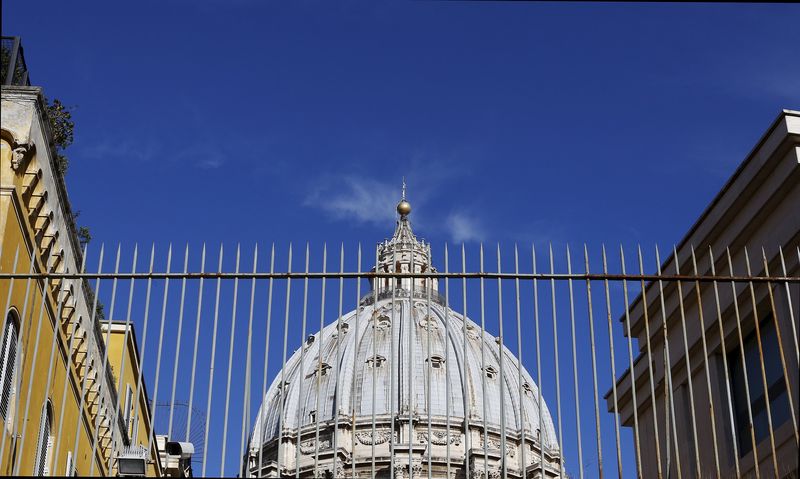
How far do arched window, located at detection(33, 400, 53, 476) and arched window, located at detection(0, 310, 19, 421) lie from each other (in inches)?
42.3

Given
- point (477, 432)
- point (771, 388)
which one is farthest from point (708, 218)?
point (477, 432)

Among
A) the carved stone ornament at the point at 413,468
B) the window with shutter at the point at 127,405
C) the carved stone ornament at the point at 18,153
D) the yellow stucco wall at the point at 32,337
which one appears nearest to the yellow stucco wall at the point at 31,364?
the yellow stucco wall at the point at 32,337

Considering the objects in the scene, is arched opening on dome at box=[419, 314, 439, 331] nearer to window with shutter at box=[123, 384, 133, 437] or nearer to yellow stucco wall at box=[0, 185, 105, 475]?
yellow stucco wall at box=[0, 185, 105, 475]

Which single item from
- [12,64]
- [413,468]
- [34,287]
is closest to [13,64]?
[12,64]

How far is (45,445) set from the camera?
461 inches

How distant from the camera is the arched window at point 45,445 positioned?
36.5 feet

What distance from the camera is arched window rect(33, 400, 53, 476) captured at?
36.5 feet

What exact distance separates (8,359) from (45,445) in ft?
6.99

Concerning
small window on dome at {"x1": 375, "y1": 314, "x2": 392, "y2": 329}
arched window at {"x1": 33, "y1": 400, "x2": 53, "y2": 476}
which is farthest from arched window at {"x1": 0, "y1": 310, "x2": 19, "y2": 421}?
small window on dome at {"x1": 375, "y1": 314, "x2": 392, "y2": 329}

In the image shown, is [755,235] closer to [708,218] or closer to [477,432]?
[708,218]

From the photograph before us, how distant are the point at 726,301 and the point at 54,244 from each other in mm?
5566

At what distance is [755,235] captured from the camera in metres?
10.1

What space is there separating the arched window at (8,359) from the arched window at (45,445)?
42.3 inches

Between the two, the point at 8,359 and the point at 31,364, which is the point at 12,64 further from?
the point at 31,364
